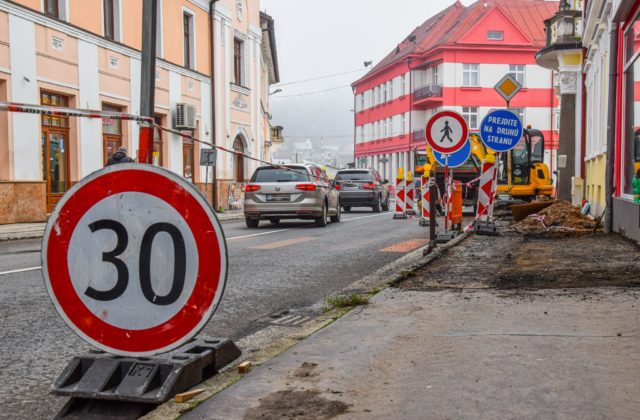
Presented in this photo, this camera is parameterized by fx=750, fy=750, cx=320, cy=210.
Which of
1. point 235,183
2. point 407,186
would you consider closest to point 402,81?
point 235,183

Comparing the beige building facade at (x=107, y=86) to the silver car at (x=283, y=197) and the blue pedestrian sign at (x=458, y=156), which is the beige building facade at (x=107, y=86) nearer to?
the silver car at (x=283, y=197)

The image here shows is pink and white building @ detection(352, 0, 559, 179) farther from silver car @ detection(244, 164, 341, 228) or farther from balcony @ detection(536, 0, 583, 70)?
silver car @ detection(244, 164, 341, 228)

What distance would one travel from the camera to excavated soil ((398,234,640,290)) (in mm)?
7293

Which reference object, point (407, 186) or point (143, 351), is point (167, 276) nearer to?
point (143, 351)

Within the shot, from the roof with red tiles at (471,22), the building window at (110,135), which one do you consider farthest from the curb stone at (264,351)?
the roof with red tiles at (471,22)

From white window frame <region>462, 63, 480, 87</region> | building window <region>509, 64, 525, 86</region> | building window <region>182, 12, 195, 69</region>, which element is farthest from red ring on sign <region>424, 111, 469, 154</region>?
building window <region>509, 64, 525, 86</region>

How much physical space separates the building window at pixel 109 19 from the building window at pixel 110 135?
7.30 ft

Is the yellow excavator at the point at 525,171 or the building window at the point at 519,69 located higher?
the building window at the point at 519,69

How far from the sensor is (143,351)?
338 centimetres

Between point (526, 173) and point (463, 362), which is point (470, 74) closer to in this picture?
point (526, 173)

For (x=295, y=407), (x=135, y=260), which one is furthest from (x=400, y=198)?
(x=135, y=260)

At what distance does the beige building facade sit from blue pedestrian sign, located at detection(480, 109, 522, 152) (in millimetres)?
10981

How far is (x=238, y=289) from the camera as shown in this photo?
788 cm

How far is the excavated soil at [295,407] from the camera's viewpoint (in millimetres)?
3316
